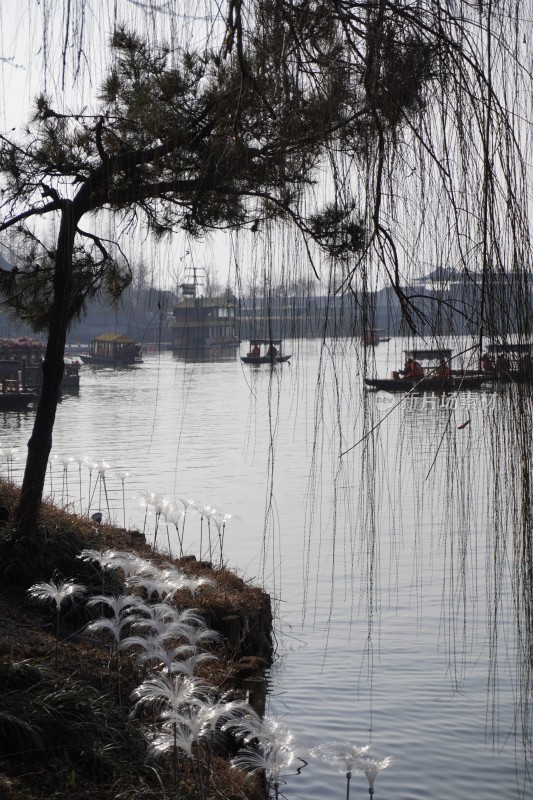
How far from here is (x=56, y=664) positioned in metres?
4.07

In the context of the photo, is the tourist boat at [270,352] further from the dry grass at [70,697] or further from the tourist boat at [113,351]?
the tourist boat at [113,351]

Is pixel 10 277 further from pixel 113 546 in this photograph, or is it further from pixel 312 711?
pixel 312 711

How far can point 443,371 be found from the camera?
2055 mm

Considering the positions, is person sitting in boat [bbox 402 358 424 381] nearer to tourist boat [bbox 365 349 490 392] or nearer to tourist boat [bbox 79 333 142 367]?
tourist boat [bbox 365 349 490 392]

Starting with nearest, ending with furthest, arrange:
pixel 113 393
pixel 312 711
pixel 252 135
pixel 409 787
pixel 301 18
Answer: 1. pixel 301 18
2. pixel 252 135
3. pixel 409 787
4. pixel 312 711
5. pixel 113 393

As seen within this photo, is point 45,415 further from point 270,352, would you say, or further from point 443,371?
point 443,371

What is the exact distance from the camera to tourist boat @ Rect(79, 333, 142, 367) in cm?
5784

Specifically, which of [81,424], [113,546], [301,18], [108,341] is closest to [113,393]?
[81,424]

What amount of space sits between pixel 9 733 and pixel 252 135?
6.70 feet

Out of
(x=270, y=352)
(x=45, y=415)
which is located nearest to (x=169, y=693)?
(x=270, y=352)

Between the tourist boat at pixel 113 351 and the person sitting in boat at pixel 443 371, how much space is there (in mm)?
53759

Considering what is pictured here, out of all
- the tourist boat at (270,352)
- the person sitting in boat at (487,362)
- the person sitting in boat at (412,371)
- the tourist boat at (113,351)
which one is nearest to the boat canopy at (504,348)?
the person sitting in boat at (487,362)

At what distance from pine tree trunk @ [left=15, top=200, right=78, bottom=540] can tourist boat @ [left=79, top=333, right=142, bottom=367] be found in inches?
1946

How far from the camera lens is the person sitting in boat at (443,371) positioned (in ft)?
6.48
